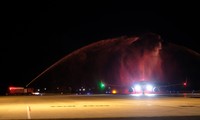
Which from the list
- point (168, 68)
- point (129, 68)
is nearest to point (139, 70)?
point (129, 68)

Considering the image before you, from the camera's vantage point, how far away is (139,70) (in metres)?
96.0

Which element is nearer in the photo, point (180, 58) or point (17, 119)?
point (17, 119)

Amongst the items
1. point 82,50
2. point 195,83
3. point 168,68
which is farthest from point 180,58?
point 82,50

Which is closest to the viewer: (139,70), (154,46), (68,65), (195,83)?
(154,46)

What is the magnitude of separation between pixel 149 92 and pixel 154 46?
11987 mm

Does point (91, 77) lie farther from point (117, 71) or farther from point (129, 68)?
point (129, 68)

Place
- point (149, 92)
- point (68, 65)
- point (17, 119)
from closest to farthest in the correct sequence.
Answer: point (17, 119) → point (149, 92) → point (68, 65)

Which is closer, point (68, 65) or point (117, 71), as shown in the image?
point (68, 65)

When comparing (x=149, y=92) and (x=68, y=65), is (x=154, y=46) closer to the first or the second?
(x=149, y=92)

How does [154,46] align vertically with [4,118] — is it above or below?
above

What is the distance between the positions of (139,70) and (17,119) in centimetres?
Result: 7189

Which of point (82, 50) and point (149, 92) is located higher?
point (82, 50)

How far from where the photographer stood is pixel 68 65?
10250 centimetres

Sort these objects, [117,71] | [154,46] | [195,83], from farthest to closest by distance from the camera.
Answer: [195,83] → [117,71] → [154,46]
